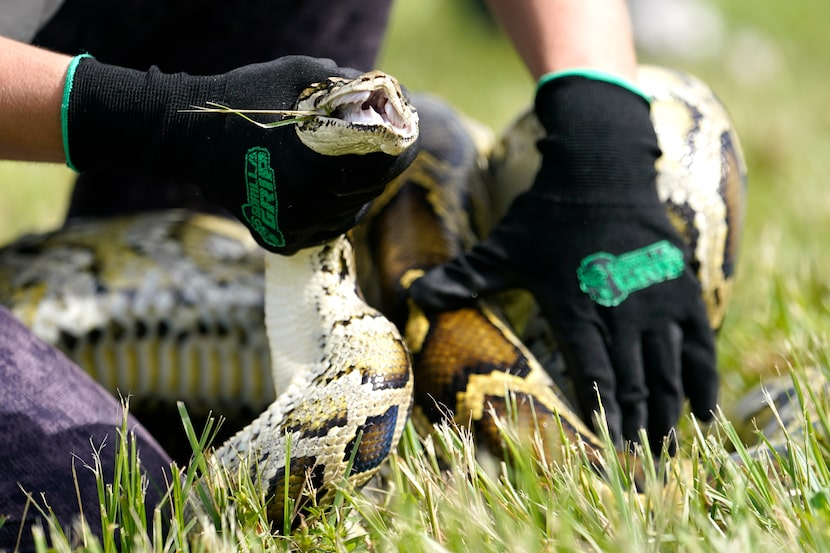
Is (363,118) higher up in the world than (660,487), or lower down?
higher up

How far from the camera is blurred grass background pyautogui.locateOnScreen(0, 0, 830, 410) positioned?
3.51 meters

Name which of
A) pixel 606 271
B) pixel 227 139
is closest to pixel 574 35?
pixel 606 271

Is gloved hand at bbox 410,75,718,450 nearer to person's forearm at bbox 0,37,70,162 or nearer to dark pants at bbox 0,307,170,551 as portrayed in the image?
dark pants at bbox 0,307,170,551

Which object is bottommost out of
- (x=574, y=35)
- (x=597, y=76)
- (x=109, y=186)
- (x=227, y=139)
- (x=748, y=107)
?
(x=109, y=186)

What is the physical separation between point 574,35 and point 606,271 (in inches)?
32.1

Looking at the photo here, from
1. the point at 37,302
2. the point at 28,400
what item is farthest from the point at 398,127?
the point at 37,302

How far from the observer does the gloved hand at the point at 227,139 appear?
2.16 meters

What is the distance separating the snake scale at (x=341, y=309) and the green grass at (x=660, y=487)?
0.58 ft

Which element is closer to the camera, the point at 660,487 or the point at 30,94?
the point at 660,487

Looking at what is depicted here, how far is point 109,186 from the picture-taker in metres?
3.81

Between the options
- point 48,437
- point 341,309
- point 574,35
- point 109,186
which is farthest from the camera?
point 109,186

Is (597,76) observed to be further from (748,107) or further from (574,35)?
(748,107)

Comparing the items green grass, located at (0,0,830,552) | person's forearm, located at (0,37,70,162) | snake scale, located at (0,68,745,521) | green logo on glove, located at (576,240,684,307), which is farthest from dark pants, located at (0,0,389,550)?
green logo on glove, located at (576,240,684,307)

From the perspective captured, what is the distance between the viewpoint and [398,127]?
2.01 m
